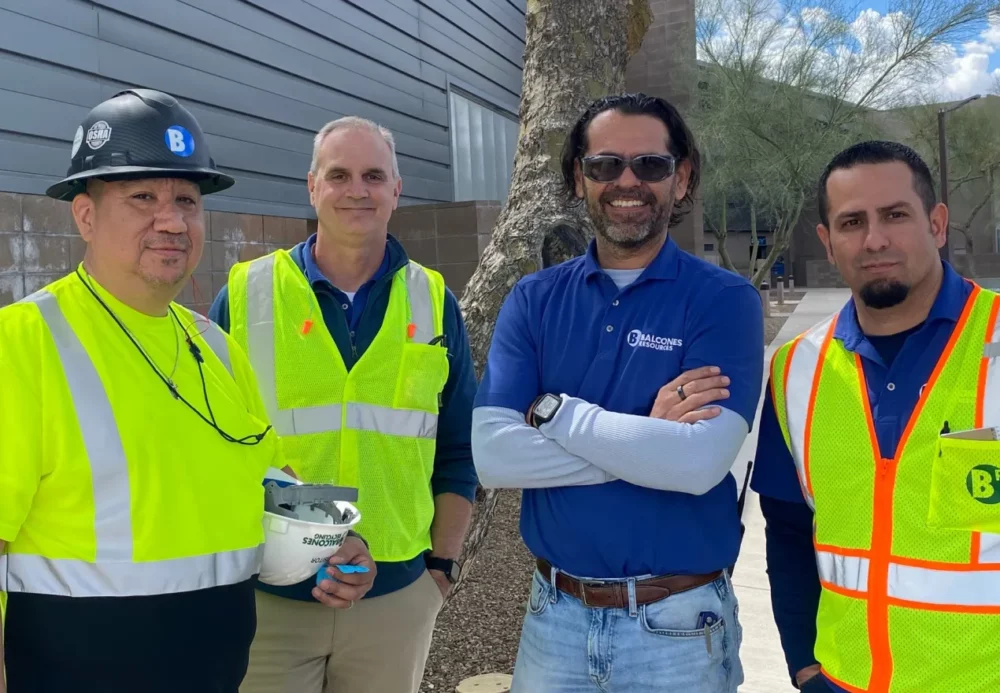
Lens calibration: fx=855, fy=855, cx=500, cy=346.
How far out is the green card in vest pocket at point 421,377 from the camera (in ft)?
8.86

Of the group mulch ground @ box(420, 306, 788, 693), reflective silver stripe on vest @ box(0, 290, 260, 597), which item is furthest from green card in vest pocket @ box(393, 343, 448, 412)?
mulch ground @ box(420, 306, 788, 693)

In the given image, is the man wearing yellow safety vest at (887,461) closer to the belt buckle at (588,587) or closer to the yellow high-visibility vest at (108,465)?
the belt buckle at (588,587)

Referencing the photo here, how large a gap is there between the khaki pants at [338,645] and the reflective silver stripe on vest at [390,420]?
0.50 meters

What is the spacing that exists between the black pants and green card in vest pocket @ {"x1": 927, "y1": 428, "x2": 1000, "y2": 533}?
64.9 inches

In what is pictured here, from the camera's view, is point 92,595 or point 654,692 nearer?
point 92,595

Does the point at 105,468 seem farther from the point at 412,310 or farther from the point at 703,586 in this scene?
the point at 703,586

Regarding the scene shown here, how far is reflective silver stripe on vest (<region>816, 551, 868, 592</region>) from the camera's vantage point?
6.70 feet

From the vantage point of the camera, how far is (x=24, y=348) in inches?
68.1

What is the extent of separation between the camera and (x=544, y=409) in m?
2.27

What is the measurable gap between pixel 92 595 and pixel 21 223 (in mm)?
5174

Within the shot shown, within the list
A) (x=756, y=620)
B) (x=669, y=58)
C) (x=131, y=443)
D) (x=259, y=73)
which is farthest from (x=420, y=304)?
(x=669, y=58)

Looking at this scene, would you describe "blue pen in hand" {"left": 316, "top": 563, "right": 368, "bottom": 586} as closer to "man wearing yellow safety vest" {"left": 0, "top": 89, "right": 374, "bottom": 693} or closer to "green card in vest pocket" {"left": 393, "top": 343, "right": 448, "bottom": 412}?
"man wearing yellow safety vest" {"left": 0, "top": 89, "right": 374, "bottom": 693}

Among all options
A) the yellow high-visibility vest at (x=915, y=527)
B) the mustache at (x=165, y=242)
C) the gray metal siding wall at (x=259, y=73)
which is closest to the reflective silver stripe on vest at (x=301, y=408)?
the mustache at (x=165, y=242)

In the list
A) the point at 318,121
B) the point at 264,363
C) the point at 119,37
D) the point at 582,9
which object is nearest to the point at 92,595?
the point at 264,363
